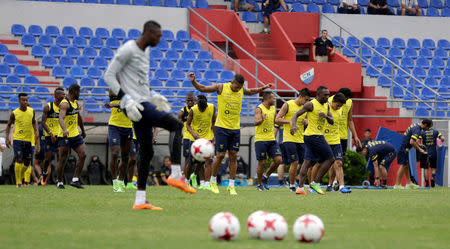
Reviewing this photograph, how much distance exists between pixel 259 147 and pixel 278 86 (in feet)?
31.3

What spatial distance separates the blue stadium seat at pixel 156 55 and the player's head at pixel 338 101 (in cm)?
1197

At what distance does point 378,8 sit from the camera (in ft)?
105

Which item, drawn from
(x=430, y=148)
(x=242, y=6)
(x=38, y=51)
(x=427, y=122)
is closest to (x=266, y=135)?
(x=427, y=122)

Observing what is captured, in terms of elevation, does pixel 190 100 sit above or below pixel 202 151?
above

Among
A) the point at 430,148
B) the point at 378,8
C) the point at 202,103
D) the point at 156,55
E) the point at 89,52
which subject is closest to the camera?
the point at 202,103

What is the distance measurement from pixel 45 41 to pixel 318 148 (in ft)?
49.1

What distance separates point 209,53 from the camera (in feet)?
87.5

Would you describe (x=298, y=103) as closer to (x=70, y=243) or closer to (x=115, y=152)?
(x=115, y=152)

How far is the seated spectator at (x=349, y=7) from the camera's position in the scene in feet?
104

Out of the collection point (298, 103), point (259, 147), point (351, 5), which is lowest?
point (259, 147)

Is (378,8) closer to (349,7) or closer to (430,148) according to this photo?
(349,7)

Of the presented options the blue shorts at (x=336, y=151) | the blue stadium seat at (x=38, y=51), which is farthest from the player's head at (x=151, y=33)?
the blue stadium seat at (x=38, y=51)

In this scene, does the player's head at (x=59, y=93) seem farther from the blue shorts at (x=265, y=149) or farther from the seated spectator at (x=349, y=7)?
the seated spectator at (x=349, y=7)

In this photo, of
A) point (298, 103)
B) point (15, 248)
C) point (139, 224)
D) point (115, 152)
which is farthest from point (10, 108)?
point (15, 248)
